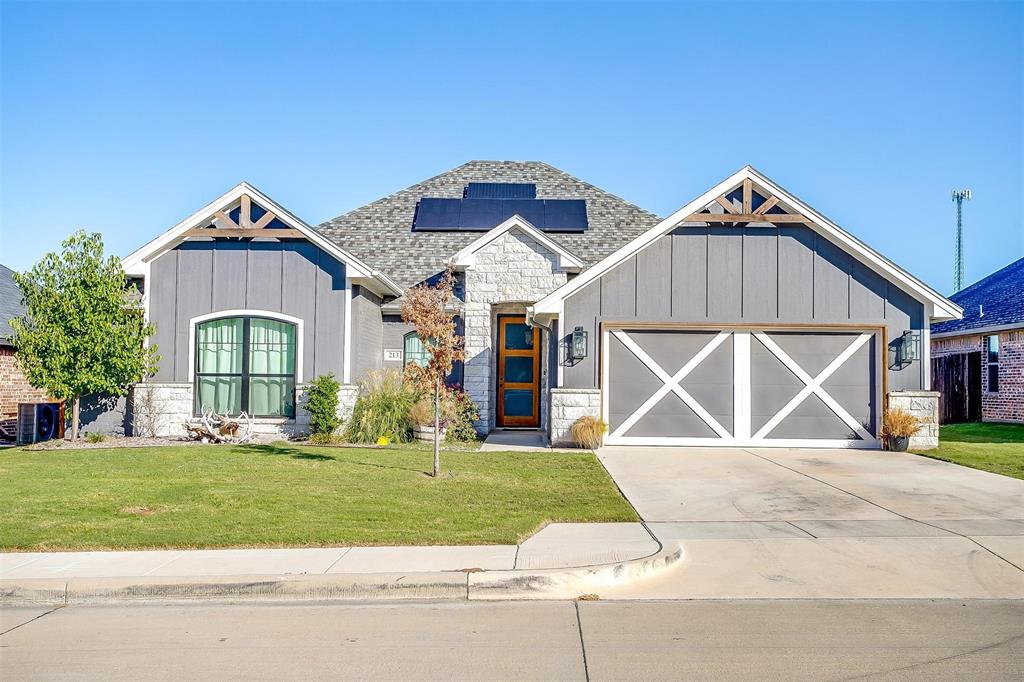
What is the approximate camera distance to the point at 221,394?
51.9 feet

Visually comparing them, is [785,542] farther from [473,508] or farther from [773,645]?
[473,508]

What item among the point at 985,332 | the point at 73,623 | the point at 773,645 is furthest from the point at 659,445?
the point at 985,332

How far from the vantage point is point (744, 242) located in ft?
49.1

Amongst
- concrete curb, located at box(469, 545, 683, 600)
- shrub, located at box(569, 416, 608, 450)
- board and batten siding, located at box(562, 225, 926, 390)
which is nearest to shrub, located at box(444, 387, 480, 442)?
shrub, located at box(569, 416, 608, 450)

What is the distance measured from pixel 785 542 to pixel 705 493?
8.93ft

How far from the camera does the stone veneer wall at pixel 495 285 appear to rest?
16.8m

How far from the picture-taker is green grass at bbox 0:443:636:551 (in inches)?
291

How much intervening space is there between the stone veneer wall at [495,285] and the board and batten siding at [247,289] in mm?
2918

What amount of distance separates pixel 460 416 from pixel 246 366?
4.65 metres

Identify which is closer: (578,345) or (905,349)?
(578,345)

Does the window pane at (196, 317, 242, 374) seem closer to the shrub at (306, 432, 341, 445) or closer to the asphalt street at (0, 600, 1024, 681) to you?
the shrub at (306, 432, 341, 445)

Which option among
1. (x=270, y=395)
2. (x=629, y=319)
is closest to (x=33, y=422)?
(x=270, y=395)

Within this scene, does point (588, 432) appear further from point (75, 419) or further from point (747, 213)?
point (75, 419)

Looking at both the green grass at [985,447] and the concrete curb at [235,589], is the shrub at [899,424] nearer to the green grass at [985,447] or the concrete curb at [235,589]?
the green grass at [985,447]
